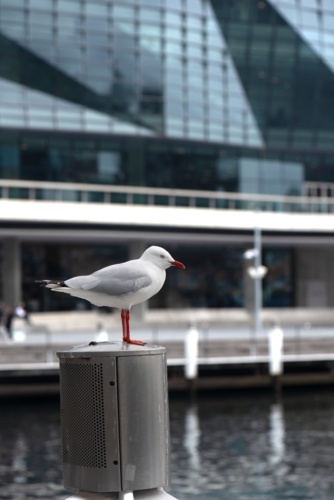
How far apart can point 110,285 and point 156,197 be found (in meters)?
45.1

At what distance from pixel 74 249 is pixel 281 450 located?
3634 cm

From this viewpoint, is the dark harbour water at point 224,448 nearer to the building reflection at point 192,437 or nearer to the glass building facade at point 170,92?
the building reflection at point 192,437

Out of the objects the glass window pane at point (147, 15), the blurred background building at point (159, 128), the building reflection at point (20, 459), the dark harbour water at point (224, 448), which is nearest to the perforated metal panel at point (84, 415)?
the dark harbour water at point (224, 448)

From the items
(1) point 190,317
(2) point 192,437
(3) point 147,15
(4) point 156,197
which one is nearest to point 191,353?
(2) point 192,437

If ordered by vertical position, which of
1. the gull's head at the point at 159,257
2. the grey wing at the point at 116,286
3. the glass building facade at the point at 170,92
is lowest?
the grey wing at the point at 116,286

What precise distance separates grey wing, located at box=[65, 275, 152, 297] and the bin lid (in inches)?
11.7

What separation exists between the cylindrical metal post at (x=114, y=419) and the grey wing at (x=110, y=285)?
325 mm

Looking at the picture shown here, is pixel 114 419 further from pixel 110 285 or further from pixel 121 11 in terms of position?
pixel 121 11

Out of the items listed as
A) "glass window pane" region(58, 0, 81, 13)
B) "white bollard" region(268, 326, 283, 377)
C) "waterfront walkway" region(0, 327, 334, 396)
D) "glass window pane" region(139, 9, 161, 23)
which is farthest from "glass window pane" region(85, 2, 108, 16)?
"white bollard" region(268, 326, 283, 377)

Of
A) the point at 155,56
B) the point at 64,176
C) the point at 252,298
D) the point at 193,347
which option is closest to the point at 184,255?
the point at 252,298

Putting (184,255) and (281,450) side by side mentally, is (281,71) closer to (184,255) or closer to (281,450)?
(184,255)

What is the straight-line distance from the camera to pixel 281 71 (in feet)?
172

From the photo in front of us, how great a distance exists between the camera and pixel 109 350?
9.10 ft

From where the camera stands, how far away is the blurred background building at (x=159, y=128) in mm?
44188
